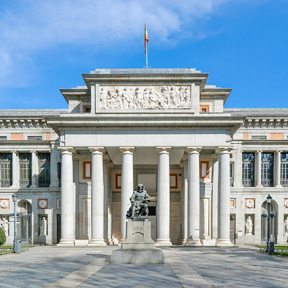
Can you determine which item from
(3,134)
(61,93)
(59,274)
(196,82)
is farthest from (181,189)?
(59,274)

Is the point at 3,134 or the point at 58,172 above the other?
the point at 3,134

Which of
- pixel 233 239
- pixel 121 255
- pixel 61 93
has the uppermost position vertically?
pixel 61 93

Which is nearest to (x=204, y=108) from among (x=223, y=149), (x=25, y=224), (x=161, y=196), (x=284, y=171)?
(x=223, y=149)

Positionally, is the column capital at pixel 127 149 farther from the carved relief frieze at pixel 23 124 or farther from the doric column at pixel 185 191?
the carved relief frieze at pixel 23 124

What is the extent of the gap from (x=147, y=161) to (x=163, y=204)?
10727 millimetres

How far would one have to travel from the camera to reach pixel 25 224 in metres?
56.4

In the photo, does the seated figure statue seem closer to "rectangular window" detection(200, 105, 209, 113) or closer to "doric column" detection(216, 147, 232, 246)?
"doric column" detection(216, 147, 232, 246)

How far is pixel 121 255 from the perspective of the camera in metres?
26.2

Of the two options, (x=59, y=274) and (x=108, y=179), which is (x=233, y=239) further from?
(x=59, y=274)


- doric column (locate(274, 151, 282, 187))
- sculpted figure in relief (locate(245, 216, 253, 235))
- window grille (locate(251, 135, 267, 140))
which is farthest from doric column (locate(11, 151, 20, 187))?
doric column (locate(274, 151, 282, 187))

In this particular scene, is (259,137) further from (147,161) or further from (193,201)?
(193,201)

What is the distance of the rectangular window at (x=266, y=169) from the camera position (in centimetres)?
5822

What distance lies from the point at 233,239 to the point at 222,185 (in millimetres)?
15730

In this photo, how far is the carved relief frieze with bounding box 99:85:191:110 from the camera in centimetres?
4428
